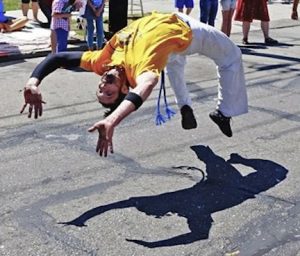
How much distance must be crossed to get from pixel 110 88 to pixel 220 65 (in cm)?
138

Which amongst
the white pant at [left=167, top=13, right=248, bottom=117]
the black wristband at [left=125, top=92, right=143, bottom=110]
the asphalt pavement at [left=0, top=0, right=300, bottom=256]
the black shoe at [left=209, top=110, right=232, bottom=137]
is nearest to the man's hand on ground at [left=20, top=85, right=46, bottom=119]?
the asphalt pavement at [left=0, top=0, right=300, bottom=256]

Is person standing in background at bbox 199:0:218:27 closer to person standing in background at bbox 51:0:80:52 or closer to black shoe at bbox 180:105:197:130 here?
person standing in background at bbox 51:0:80:52

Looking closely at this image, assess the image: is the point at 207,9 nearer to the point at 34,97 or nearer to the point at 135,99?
the point at 34,97

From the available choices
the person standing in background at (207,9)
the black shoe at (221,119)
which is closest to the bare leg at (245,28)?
the person standing in background at (207,9)

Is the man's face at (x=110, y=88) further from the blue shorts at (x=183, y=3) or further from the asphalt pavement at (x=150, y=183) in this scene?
the blue shorts at (x=183, y=3)

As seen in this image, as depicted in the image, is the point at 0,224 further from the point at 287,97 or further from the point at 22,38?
the point at 22,38

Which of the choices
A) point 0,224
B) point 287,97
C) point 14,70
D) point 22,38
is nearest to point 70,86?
point 14,70

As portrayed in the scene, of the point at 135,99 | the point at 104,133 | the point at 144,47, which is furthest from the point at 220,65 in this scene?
the point at 104,133

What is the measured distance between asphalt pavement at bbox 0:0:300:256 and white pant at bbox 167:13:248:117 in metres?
0.43

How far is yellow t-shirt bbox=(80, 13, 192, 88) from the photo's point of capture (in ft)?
14.1

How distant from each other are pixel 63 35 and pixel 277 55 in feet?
11.2

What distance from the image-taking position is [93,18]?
372 inches

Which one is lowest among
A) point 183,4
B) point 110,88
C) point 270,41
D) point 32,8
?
point 270,41

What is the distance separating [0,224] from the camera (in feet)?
13.6
